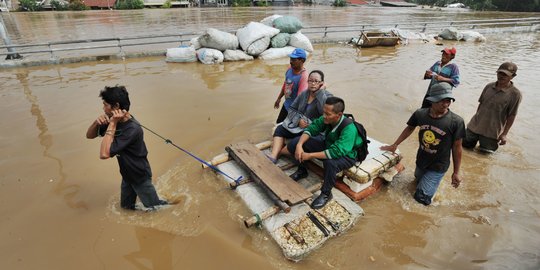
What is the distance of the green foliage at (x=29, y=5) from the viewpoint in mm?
38906

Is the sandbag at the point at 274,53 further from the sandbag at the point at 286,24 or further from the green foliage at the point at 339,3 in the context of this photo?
the green foliage at the point at 339,3

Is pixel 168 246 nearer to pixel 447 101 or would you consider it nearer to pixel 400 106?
pixel 447 101

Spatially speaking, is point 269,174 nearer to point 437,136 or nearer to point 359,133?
point 359,133

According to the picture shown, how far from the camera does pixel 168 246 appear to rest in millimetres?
2748

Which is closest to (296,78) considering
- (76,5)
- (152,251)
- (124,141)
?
(124,141)

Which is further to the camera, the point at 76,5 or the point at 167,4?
the point at 167,4

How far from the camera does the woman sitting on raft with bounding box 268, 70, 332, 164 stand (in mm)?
3567

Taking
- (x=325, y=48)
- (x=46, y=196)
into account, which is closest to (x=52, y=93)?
(x=46, y=196)

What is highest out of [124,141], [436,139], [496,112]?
[124,141]

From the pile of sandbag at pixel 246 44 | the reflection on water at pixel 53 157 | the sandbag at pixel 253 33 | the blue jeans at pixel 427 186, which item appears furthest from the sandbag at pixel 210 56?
the blue jeans at pixel 427 186

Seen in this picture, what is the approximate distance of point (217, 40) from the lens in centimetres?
985

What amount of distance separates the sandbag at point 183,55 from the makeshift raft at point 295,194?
23.0 feet

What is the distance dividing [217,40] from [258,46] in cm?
150

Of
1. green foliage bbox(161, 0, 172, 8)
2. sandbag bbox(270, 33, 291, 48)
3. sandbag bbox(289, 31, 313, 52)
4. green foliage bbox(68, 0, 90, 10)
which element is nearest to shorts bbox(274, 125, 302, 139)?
sandbag bbox(270, 33, 291, 48)
